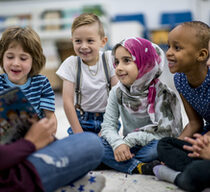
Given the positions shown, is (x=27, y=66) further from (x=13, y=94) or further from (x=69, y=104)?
(x=69, y=104)

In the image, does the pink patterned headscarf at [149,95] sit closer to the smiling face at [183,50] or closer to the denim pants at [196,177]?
the smiling face at [183,50]

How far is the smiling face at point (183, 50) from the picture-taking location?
48.6 inches

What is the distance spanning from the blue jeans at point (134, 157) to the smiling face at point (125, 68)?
0.98ft

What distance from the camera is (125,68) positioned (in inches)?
54.7

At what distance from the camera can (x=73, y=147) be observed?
936 mm

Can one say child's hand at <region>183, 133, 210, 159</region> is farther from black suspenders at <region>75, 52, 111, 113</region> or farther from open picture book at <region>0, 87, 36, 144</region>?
black suspenders at <region>75, 52, 111, 113</region>

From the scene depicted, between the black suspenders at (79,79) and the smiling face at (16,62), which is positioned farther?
the black suspenders at (79,79)

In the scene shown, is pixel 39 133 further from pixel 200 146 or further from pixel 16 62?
pixel 200 146

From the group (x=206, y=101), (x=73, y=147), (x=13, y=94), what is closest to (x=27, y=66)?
(x=13, y=94)

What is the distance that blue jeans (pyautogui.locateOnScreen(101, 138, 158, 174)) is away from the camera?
1342 millimetres

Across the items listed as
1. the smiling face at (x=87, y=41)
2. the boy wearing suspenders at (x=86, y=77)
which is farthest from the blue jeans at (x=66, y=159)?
the smiling face at (x=87, y=41)

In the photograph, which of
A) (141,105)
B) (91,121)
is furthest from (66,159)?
(91,121)

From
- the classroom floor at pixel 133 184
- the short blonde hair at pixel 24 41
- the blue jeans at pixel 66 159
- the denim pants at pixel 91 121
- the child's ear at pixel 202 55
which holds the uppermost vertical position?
the short blonde hair at pixel 24 41

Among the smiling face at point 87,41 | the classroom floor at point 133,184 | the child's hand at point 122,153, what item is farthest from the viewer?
the smiling face at point 87,41
